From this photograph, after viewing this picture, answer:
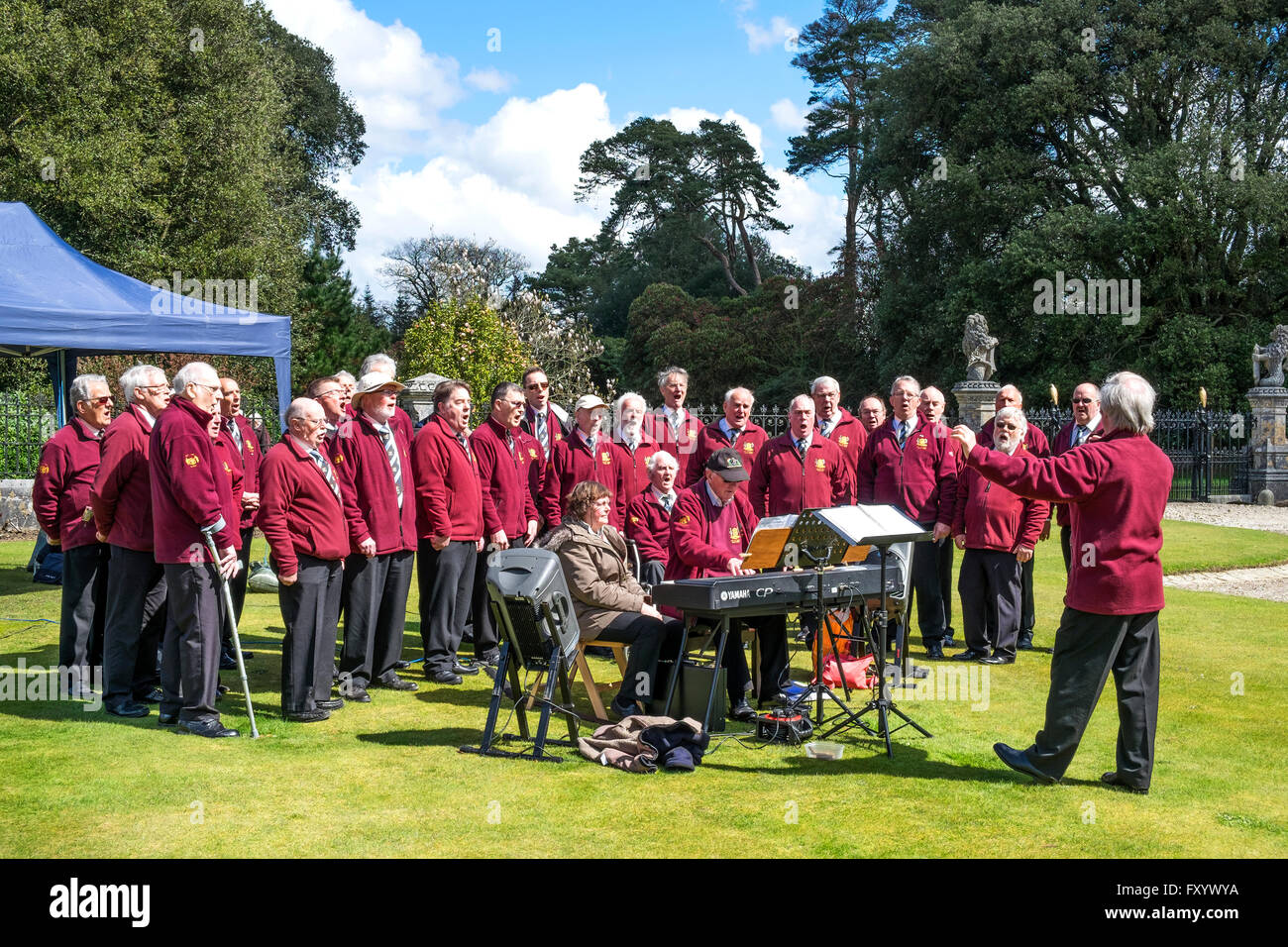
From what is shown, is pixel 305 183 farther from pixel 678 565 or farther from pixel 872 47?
pixel 678 565

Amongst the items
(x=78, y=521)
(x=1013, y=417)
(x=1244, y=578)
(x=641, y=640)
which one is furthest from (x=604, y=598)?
(x=1244, y=578)

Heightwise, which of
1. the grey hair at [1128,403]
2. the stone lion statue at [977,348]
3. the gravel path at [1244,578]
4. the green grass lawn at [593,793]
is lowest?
the green grass lawn at [593,793]

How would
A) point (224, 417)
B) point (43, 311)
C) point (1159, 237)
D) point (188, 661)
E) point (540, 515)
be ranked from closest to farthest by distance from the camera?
point (188, 661)
point (224, 417)
point (540, 515)
point (43, 311)
point (1159, 237)

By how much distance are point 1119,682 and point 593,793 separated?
8.28 ft

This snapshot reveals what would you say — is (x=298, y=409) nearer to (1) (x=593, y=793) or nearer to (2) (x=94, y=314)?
(1) (x=593, y=793)

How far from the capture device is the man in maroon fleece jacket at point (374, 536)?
23.3 ft

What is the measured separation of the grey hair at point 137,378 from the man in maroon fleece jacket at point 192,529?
77 cm

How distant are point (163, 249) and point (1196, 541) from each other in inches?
953

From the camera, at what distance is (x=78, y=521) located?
23.8 ft

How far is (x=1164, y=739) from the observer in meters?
6.22

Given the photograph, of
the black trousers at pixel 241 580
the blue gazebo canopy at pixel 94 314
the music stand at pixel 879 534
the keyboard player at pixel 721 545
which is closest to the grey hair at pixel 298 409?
the black trousers at pixel 241 580

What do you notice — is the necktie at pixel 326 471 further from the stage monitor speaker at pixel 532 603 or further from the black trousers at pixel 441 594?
the stage monitor speaker at pixel 532 603

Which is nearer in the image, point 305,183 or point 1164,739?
point 1164,739

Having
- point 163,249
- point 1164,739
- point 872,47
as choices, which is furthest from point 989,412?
point 872,47
